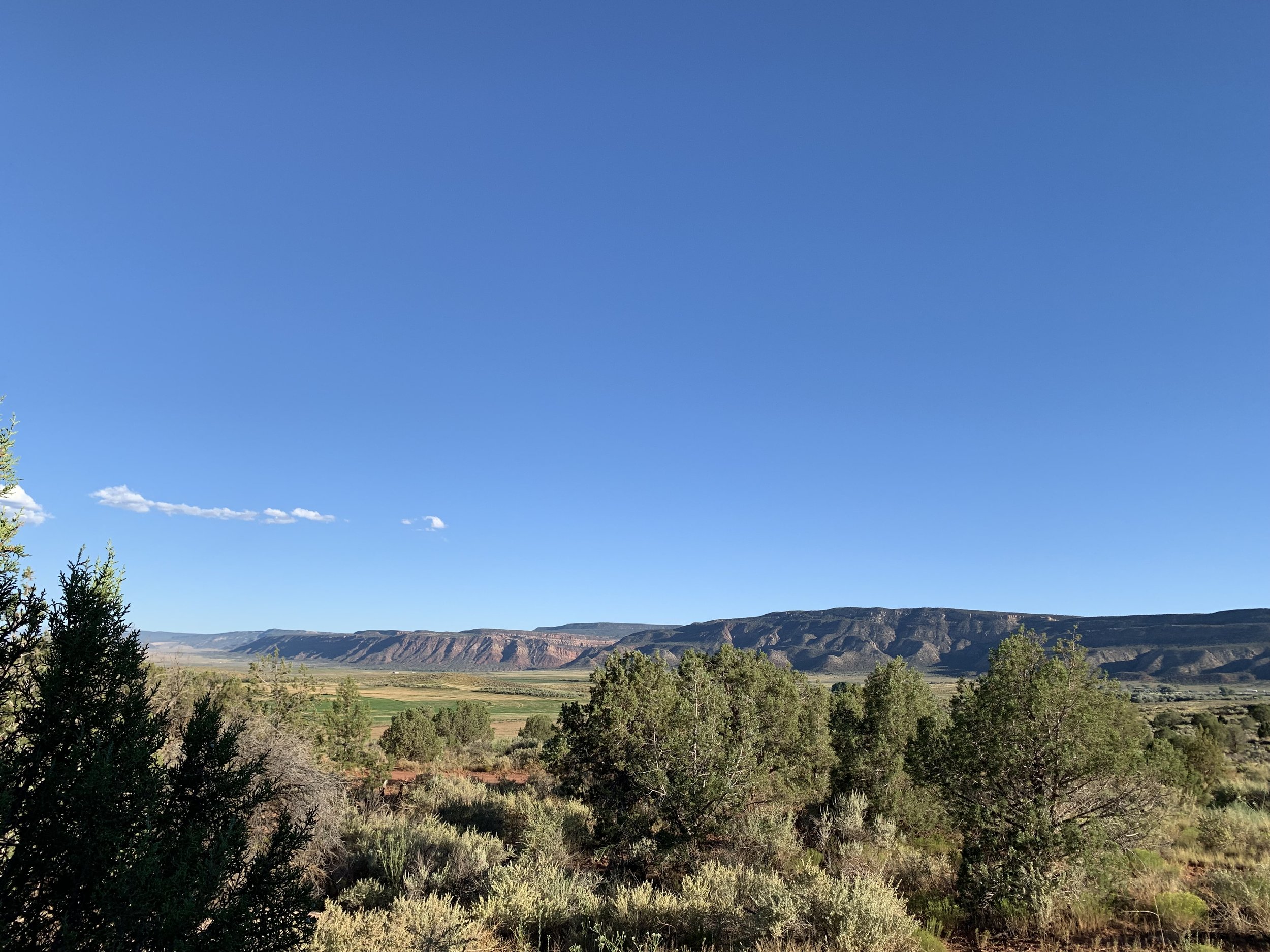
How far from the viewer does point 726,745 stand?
54.5ft

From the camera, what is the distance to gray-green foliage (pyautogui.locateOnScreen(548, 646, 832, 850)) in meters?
15.0

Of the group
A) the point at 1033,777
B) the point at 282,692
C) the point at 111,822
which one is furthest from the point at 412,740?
the point at 111,822

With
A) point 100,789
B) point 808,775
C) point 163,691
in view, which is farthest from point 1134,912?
point 163,691

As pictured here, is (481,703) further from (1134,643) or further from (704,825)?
(1134,643)

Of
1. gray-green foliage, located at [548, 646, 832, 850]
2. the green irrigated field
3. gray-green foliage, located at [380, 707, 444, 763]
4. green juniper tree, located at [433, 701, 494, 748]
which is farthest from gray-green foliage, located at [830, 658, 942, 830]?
the green irrigated field

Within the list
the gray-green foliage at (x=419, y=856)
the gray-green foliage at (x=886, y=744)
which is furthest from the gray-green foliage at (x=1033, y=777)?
the gray-green foliage at (x=419, y=856)

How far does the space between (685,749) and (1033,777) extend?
7.64 metres

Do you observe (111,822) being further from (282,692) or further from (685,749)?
(282,692)

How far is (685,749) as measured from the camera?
1574 cm

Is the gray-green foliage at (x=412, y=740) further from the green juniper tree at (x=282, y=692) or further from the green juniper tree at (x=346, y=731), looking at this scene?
the green juniper tree at (x=282, y=692)

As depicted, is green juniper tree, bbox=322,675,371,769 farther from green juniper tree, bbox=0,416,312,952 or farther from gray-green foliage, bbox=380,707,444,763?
green juniper tree, bbox=0,416,312,952

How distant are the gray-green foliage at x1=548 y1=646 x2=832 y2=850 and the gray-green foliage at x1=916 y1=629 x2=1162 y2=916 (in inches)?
212

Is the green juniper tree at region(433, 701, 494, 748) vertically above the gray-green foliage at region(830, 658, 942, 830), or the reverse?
the gray-green foliage at region(830, 658, 942, 830)

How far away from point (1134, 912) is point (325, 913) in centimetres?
1337
